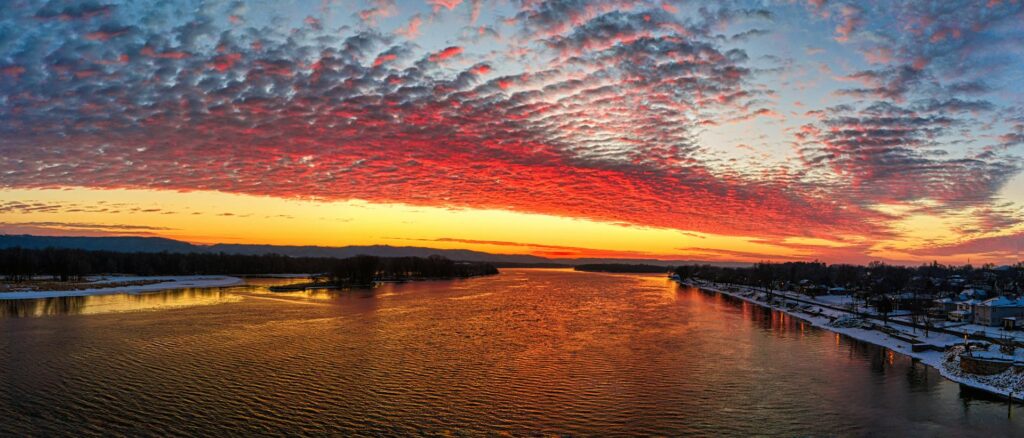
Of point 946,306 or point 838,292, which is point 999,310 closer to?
point 946,306

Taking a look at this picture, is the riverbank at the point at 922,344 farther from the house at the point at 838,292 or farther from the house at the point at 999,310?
the house at the point at 838,292

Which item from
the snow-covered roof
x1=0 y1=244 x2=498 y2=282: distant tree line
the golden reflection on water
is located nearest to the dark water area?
the golden reflection on water

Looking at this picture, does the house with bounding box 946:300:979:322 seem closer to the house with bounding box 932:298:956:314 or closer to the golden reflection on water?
the house with bounding box 932:298:956:314

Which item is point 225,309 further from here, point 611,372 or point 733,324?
point 733,324

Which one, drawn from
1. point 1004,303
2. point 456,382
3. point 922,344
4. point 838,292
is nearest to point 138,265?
point 456,382

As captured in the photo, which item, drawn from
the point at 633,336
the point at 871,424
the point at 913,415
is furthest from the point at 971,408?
the point at 633,336

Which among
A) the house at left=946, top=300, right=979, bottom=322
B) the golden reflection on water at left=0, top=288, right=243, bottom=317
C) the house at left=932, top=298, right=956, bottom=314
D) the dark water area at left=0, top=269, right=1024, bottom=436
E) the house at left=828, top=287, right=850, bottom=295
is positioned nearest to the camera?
the dark water area at left=0, top=269, right=1024, bottom=436

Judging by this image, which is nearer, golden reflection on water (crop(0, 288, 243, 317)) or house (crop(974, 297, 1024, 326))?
house (crop(974, 297, 1024, 326))
